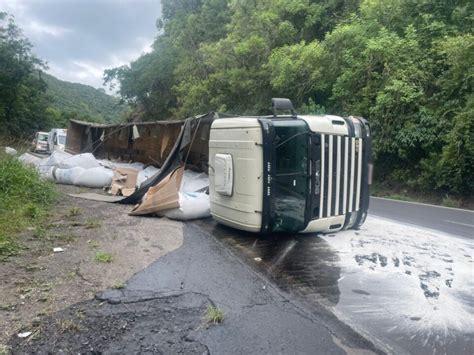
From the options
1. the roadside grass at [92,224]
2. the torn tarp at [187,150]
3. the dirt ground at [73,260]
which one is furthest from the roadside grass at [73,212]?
the torn tarp at [187,150]

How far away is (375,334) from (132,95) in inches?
1162

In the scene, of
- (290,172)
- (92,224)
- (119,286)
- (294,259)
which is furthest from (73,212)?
(294,259)

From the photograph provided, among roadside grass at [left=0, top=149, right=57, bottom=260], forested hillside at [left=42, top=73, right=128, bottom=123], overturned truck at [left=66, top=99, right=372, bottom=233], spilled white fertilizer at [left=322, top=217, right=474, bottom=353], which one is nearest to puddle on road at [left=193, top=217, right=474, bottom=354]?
spilled white fertilizer at [left=322, top=217, right=474, bottom=353]

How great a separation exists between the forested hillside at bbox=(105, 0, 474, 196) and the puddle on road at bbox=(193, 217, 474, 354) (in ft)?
28.0

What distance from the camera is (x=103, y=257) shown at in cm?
393

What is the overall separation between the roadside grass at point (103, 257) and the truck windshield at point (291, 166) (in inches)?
73.2

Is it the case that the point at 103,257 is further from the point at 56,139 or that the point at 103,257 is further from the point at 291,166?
the point at 56,139

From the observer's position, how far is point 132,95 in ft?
98.0

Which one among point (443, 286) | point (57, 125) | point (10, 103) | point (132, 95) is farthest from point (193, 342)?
point (57, 125)

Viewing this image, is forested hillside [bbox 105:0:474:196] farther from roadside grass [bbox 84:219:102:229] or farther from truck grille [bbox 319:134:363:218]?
roadside grass [bbox 84:219:102:229]

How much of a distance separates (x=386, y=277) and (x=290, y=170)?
1.59 metres

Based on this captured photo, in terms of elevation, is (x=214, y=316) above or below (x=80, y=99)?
below

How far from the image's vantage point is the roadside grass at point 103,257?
3.86m

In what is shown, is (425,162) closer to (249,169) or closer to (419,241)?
(419,241)
